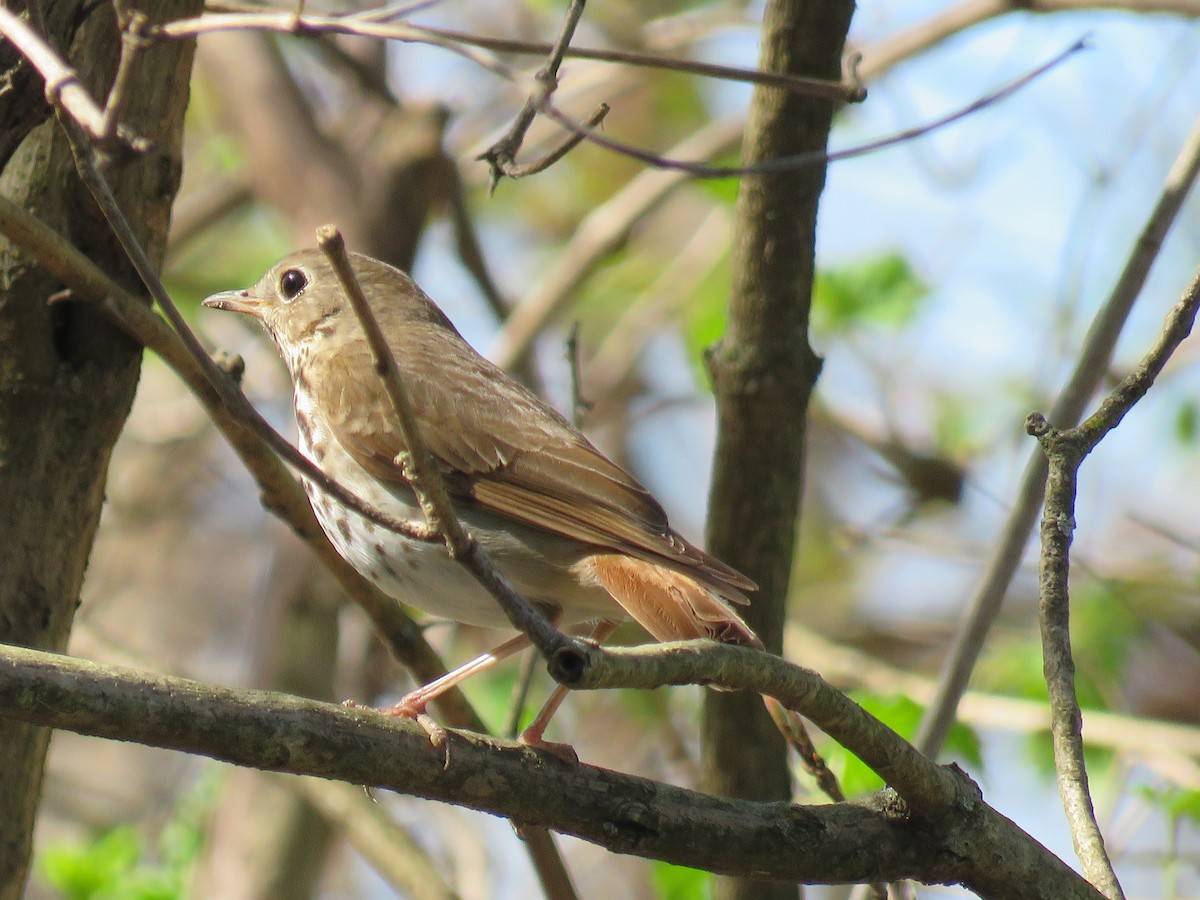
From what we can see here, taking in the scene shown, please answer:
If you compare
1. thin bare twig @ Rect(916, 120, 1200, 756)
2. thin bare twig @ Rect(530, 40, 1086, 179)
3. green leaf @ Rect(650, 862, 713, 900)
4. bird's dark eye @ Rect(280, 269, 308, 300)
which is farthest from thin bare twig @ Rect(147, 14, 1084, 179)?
green leaf @ Rect(650, 862, 713, 900)

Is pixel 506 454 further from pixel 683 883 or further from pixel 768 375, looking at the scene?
pixel 683 883

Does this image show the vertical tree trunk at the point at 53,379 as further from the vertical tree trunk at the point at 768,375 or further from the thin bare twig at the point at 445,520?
the vertical tree trunk at the point at 768,375

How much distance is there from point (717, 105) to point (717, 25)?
308 centimetres

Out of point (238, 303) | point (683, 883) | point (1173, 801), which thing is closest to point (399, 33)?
point (238, 303)

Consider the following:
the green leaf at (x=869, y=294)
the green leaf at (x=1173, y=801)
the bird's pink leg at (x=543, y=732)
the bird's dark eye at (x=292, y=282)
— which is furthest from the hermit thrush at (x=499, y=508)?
the green leaf at (x=869, y=294)

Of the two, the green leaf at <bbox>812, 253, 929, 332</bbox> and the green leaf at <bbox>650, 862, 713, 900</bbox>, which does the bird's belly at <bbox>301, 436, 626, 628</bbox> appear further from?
the green leaf at <bbox>812, 253, 929, 332</bbox>

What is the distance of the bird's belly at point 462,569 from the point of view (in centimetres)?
337

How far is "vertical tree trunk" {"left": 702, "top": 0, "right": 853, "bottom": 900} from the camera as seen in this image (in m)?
3.37

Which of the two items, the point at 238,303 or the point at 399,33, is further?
the point at 238,303

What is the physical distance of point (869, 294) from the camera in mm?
6230

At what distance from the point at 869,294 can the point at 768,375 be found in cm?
276

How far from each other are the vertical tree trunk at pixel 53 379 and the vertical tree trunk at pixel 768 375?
1460 millimetres

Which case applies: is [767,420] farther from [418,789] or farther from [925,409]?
[925,409]

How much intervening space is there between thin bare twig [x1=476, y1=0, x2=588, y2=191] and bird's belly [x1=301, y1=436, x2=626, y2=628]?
1.08m
